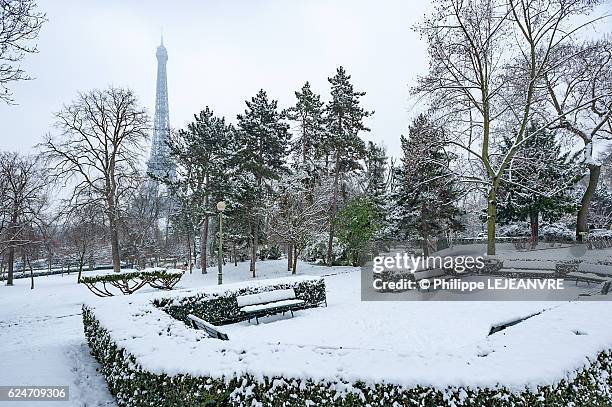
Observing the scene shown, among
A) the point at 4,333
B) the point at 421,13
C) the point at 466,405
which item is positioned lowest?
the point at 4,333

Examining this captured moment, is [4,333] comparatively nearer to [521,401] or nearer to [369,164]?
[521,401]

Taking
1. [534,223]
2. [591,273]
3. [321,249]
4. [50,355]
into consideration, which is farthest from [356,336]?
[534,223]

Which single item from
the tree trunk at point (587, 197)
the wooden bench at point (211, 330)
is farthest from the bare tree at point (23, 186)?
the tree trunk at point (587, 197)

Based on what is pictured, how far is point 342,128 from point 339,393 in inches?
836

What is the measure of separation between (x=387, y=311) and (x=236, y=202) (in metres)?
12.9

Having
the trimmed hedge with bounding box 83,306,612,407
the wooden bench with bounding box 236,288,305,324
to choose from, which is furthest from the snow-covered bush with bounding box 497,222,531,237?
the trimmed hedge with bounding box 83,306,612,407

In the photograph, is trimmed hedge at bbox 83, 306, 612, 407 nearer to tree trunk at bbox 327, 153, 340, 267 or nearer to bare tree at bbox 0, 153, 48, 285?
tree trunk at bbox 327, 153, 340, 267

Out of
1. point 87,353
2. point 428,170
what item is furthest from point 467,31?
point 87,353

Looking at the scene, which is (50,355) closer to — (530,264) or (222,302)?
(222,302)

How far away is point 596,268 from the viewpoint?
12.2 m

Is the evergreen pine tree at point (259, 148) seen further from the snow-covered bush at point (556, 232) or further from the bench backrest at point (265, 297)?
the snow-covered bush at point (556, 232)

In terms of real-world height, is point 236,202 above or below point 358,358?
above

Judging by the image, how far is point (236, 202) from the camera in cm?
2069

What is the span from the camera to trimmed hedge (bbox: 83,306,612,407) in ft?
9.06
